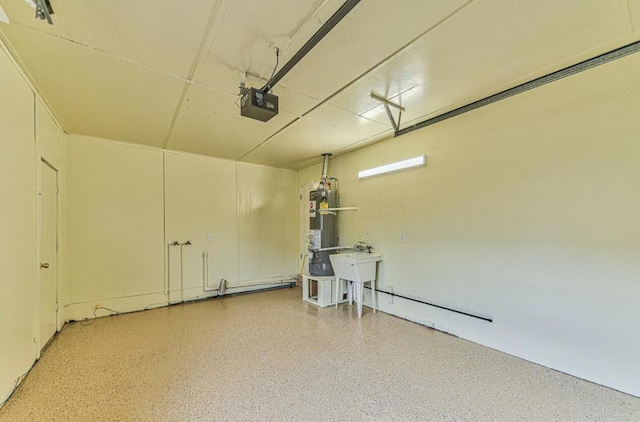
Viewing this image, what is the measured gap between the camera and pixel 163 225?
4.69 meters

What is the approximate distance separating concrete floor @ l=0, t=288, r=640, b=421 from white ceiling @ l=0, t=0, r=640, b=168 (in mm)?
2722

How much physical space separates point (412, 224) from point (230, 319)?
299 centimetres

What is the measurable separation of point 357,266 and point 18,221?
361cm

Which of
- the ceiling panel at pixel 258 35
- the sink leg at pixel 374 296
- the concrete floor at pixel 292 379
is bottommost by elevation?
the concrete floor at pixel 292 379

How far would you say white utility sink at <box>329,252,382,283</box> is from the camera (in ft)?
13.1

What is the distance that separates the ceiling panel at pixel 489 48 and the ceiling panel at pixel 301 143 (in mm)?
837

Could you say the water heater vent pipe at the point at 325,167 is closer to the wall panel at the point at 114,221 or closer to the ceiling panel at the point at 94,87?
the ceiling panel at the point at 94,87

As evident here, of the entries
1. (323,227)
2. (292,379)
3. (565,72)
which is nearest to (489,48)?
(565,72)

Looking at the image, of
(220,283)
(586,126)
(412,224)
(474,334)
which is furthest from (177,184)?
(586,126)

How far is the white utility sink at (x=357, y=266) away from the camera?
3982mm

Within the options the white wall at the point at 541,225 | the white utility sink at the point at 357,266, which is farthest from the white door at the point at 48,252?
the white wall at the point at 541,225

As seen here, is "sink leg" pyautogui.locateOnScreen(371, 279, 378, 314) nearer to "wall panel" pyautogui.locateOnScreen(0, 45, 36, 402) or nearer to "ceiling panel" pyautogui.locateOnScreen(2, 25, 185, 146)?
"ceiling panel" pyautogui.locateOnScreen(2, 25, 185, 146)

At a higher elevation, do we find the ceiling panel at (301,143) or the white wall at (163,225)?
the ceiling panel at (301,143)

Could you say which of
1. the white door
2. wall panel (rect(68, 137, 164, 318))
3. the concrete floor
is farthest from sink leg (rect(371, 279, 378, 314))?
the white door
